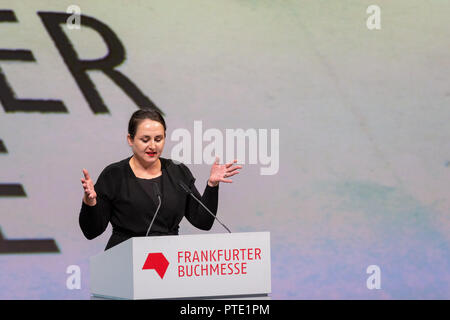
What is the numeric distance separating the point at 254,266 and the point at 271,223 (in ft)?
6.56

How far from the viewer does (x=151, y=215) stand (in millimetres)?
2711

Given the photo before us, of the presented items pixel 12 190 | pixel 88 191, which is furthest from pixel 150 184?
pixel 12 190

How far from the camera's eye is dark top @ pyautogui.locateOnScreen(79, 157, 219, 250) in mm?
2707

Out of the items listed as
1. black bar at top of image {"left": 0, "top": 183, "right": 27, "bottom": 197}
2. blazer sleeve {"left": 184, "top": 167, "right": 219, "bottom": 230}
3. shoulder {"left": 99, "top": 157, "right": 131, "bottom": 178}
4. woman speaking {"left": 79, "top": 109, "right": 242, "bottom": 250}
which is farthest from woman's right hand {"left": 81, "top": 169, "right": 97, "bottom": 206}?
black bar at top of image {"left": 0, "top": 183, "right": 27, "bottom": 197}

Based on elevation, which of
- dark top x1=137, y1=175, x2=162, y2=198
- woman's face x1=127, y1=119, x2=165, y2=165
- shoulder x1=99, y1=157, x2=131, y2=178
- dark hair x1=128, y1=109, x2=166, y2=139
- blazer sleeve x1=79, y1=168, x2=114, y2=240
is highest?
dark hair x1=128, y1=109, x2=166, y2=139

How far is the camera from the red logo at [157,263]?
217 centimetres

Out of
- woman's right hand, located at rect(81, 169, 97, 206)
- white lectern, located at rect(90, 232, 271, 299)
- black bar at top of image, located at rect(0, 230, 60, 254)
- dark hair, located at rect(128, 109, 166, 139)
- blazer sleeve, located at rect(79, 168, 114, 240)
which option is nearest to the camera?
white lectern, located at rect(90, 232, 271, 299)

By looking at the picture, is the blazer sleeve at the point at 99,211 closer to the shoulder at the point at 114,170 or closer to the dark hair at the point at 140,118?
the shoulder at the point at 114,170

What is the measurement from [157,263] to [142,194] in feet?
1.93

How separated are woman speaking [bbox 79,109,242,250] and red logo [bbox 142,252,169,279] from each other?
0.49 m

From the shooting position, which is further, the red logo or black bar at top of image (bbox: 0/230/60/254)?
black bar at top of image (bbox: 0/230/60/254)

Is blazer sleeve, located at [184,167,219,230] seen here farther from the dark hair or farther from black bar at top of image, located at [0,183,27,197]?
black bar at top of image, located at [0,183,27,197]

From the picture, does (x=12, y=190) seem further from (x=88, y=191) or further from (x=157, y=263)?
(x=157, y=263)

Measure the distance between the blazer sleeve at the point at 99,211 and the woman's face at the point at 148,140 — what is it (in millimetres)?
156
